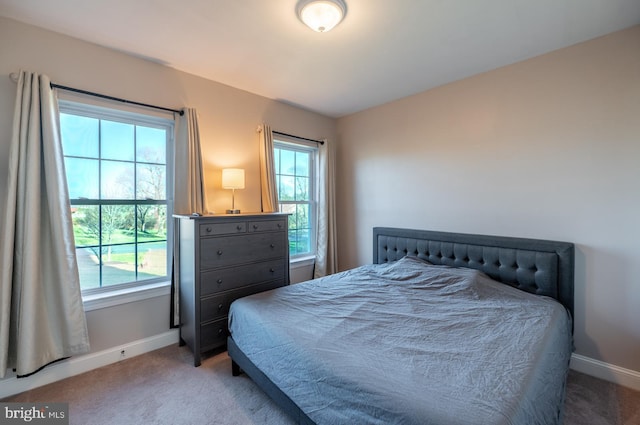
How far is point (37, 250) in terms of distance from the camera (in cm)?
195

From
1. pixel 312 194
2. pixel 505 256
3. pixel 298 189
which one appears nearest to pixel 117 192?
pixel 298 189

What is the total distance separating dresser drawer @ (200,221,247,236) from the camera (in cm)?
232

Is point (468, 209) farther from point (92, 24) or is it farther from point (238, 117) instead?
point (92, 24)

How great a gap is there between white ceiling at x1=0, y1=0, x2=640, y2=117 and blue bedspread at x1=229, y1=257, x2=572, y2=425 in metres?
1.99

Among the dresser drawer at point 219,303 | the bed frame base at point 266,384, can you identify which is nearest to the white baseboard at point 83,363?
the dresser drawer at point 219,303

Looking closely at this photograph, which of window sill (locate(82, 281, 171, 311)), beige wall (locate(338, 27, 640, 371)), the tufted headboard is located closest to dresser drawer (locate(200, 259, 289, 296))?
window sill (locate(82, 281, 171, 311))

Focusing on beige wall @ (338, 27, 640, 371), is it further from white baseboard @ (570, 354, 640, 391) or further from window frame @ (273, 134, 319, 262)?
window frame @ (273, 134, 319, 262)

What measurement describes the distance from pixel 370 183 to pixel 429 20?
2.08 metres

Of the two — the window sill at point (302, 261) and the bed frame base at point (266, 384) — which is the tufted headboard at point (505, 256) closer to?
the window sill at point (302, 261)

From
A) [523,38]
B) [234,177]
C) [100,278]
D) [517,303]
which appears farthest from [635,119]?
[100,278]

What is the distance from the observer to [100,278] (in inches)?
94.2

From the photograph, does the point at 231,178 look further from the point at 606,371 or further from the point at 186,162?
the point at 606,371

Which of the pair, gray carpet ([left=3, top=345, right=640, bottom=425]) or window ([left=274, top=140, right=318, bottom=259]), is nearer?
gray carpet ([left=3, top=345, right=640, bottom=425])

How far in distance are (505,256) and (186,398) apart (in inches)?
113
